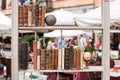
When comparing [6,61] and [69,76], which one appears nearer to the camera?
[69,76]

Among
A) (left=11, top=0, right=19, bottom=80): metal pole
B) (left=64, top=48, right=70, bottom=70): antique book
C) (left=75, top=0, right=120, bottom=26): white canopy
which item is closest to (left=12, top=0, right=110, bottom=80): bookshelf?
(left=11, top=0, right=19, bottom=80): metal pole

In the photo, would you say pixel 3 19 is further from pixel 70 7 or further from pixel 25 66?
pixel 70 7

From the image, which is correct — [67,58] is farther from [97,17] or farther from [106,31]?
[97,17]

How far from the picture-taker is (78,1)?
89.0 ft

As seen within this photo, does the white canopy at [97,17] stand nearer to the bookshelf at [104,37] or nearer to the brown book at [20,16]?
the bookshelf at [104,37]

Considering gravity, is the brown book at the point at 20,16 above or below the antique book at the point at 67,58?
above

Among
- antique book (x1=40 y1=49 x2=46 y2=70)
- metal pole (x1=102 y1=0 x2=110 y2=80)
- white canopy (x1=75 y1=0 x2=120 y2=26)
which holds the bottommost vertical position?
antique book (x1=40 y1=49 x2=46 y2=70)

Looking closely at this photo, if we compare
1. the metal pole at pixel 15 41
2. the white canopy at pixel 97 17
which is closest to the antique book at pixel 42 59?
the metal pole at pixel 15 41

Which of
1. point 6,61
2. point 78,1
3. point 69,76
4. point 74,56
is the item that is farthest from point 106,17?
point 78,1

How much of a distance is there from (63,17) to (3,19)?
93.1 inches

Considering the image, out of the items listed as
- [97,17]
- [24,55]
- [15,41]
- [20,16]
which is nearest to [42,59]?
[24,55]

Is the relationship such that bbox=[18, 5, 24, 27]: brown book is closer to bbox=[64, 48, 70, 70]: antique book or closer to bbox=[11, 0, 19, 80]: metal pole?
bbox=[11, 0, 19, 80]: metal pole

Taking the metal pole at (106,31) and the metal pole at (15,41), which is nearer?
the metal pole at (15,41)

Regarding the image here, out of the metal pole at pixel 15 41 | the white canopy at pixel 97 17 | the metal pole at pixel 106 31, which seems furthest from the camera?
the white canopy at pixel 97 17
